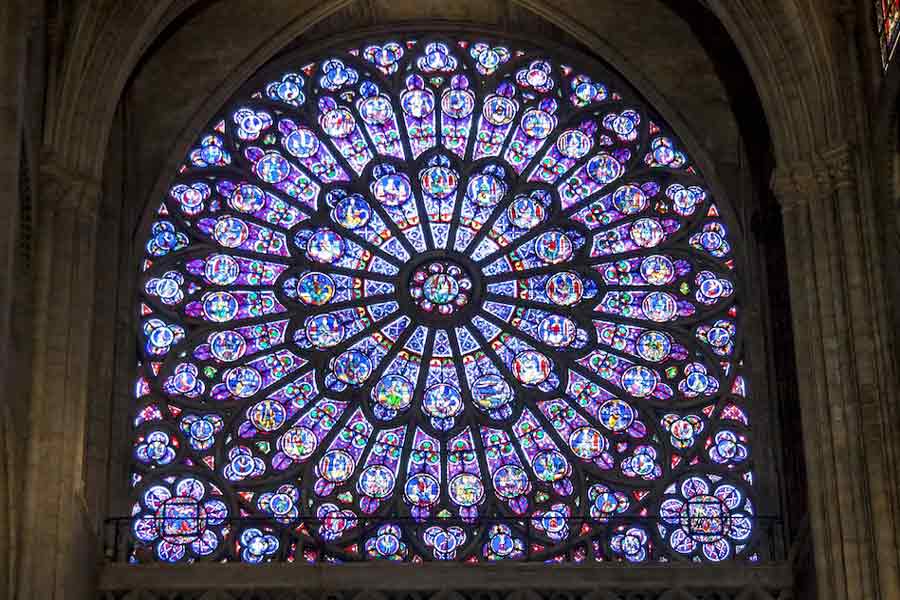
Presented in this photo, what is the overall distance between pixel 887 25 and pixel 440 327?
5.08m

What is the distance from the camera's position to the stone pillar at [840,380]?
16.0 m

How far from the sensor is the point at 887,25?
54.9 ft

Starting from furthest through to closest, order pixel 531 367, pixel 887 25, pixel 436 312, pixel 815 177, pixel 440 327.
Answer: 1. pixel 436 312
2. pixel 440 327
3. pixel 531 367
4. pixel 815 177
5. pixel 887 25

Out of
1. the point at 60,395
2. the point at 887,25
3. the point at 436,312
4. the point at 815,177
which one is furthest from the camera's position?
the point at 436,312

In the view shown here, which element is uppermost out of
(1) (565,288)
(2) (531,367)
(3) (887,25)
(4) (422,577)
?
(3) (887,25)

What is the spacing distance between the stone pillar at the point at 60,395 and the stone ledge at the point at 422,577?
0.53 m

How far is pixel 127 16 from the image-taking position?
704 inches

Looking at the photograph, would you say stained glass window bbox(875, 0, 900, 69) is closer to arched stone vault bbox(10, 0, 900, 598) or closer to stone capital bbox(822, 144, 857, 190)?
arched stone vault bbox(10, 0, 900, 598)

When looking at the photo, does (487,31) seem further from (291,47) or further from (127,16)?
(127,16)

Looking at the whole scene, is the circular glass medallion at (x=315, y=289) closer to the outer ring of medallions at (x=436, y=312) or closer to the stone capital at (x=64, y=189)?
the outer ring of medallions at (x=436, y=312)

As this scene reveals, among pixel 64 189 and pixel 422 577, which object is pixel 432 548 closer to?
pixel 422 577

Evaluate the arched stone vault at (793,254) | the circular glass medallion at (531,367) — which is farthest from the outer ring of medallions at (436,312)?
the arched stone vault at (793,254)

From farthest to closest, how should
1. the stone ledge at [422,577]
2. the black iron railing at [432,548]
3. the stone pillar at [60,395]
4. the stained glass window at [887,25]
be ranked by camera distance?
the black iron railing at [432,548]
the stone ledge at [422,577]
the stained glass window at [887,25]
the stone pillar at [60,395]

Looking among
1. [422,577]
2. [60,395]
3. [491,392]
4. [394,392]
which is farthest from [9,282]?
[491,392]
